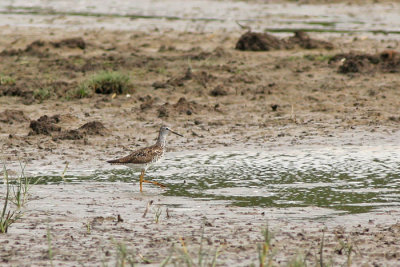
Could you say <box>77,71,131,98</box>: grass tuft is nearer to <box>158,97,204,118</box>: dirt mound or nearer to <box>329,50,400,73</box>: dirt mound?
<box>158,97,204,118</box>: dirt mound

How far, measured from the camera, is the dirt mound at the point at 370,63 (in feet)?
58.6

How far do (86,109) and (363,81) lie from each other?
591 cm

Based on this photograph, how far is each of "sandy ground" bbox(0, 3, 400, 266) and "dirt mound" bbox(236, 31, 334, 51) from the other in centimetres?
28

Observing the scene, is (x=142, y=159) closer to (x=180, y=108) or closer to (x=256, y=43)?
(x=180, y=108)

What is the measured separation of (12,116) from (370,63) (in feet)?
27.4

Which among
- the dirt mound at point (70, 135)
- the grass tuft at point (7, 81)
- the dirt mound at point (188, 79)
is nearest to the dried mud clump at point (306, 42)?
the dirt mound at point (188, 79)

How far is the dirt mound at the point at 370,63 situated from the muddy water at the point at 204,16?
6.04m

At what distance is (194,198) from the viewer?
9625mm

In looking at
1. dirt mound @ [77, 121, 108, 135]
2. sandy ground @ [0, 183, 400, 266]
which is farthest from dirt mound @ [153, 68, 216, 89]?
sandy ground @ [0, 183, 400, 266]

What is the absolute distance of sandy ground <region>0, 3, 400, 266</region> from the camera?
7527mm

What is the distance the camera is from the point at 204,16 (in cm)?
3158

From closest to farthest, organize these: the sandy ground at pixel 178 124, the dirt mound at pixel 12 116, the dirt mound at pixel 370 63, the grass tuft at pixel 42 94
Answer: the sandy ground at pixel 178 124
the dirt mound at pixel 12 116
the grass tuft at pixel 42 94
the dirt mound at pixel 370 63

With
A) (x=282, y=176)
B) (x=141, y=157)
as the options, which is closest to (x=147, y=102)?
(x=141, y=157)

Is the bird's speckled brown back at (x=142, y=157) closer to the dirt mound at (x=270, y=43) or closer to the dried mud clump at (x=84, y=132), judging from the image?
the dried mud clump at (x=84, y=132)
